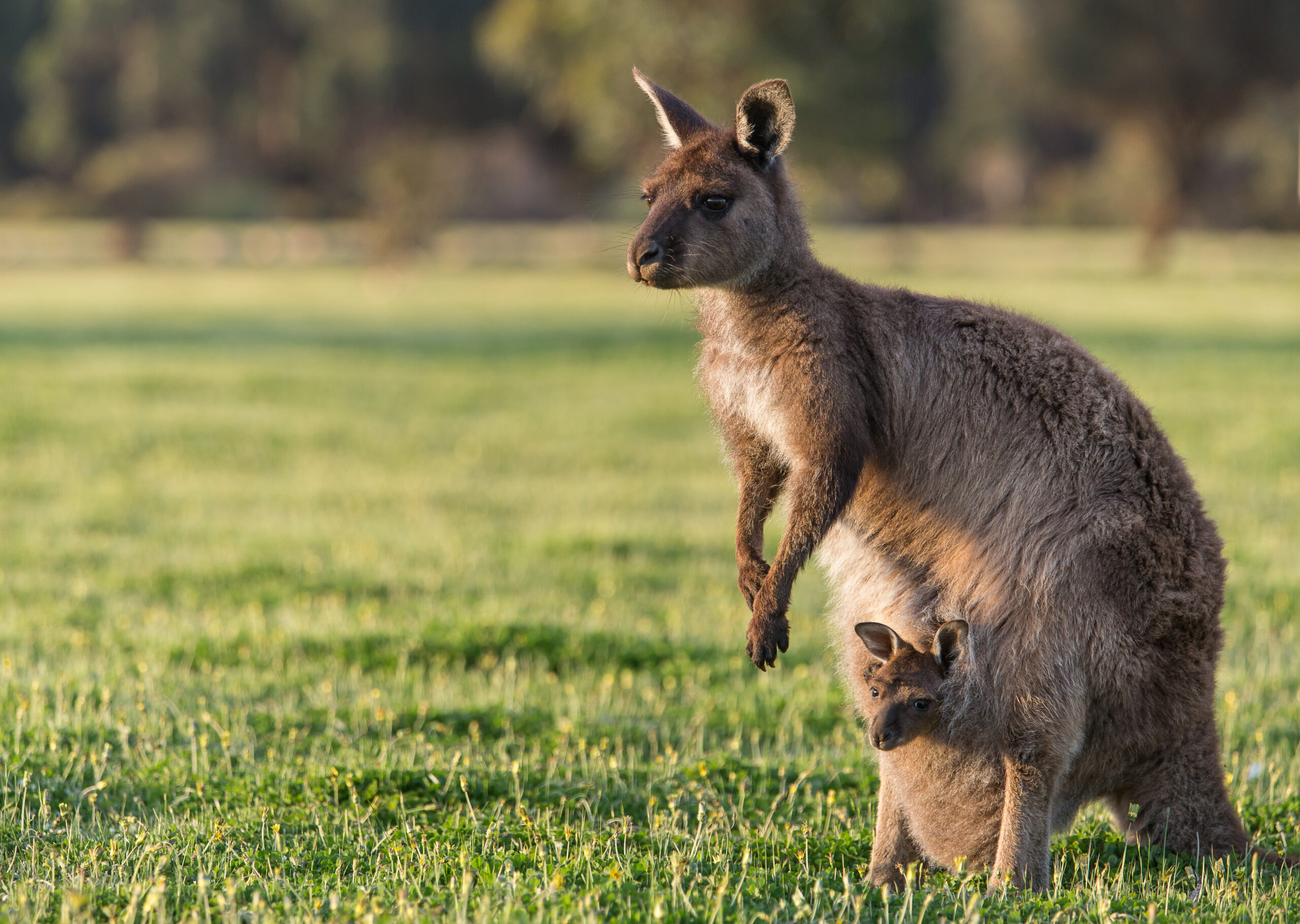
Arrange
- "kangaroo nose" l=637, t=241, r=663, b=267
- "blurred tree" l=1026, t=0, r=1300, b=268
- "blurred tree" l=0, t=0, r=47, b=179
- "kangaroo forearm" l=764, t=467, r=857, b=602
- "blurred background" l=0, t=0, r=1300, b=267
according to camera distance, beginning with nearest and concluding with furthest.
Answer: "kangaroo forearm" l=764, t=467, r=857, b=602 < "kangaroo nose" l=637, t=241, r=663, b=267 < "blurred background" l=0, t=0, r=1300, b=267 < "blurred tree" l=1026, t=0, r=1300, b=268 < "blurred tree" l=0, t=0, r=47, b=179

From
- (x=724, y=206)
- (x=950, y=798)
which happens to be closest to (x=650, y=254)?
(x=724, y=206)

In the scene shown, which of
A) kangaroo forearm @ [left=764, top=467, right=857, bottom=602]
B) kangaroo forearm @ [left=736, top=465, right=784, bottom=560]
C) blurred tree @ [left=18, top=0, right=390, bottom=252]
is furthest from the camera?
blurred tree @ [left=18, top=0, right=390, bottom=252]

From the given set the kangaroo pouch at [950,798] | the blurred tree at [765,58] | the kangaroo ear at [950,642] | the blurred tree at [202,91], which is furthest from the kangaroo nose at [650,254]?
the blurred tree at [202,91]

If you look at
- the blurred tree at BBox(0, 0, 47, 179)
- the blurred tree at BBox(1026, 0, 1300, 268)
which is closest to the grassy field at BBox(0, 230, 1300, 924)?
the blurred tree at BBox(1026, 0, 1300, 268)

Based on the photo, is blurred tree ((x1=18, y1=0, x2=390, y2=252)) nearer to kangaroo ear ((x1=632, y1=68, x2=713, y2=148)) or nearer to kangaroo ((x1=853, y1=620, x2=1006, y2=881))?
kangaroo ear ((x1=632, y1=68, x2=713, y2=148))

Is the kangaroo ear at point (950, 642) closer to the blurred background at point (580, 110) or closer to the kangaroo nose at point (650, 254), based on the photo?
the kangaroo nose at point (650, 254)

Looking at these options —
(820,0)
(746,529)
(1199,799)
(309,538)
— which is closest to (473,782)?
(746,529)

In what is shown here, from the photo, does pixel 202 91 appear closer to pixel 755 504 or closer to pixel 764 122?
pixel 764 122

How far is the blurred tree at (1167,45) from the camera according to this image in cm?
4812

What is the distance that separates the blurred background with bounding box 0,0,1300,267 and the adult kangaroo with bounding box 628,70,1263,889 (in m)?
30.0

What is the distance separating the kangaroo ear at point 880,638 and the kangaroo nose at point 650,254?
1.34 m

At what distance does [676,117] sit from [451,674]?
3732 millimetres

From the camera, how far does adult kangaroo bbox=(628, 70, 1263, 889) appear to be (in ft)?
14.3

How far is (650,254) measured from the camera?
446cm
